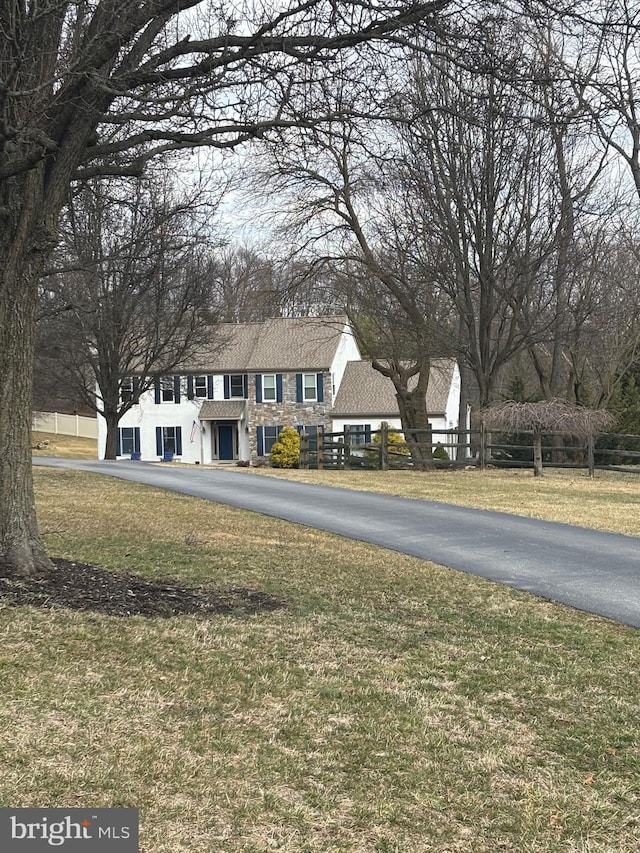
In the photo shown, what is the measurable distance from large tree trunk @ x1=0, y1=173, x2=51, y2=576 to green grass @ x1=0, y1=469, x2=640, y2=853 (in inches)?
49.5

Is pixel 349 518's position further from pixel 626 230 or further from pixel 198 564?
pixel 626 230

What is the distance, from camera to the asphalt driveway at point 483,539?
888 centimetres

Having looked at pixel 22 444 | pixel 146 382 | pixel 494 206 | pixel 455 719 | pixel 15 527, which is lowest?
pixel 455 719

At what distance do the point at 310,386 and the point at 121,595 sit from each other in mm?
34715

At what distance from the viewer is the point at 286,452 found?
3612 centimetres

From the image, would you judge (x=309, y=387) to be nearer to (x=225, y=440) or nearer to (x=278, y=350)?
(x=278, y=350)

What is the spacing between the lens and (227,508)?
51.8ft

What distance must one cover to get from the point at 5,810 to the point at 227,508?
40.3 ft

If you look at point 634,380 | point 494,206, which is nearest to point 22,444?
point 494,206

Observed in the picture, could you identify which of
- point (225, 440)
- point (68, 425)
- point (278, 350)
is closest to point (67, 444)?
point (68, 425)

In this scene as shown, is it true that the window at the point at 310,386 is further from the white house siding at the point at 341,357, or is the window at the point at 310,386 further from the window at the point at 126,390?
the window at the point at 126,390

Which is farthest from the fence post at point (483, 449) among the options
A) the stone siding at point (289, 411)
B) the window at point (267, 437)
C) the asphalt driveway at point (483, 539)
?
the window at point (267, 437)

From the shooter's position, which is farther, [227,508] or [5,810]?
[227,508]

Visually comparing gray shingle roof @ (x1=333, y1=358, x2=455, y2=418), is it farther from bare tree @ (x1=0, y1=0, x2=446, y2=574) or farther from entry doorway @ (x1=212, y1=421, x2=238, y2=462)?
bare tree @ (x1=0, y1=0, x2=446, y2=574)
